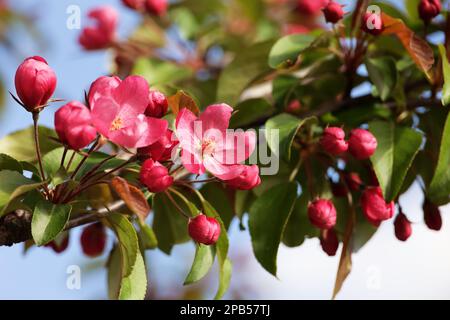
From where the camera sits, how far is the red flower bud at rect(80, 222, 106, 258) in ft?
5.56

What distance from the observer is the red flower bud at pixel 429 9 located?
5.18 ft

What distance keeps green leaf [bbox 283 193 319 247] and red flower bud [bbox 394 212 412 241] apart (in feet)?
0.53

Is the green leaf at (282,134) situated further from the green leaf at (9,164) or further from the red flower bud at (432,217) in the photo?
the green leaf at (9,164)

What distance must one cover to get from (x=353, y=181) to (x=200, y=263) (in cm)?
39

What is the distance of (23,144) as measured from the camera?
154 cm

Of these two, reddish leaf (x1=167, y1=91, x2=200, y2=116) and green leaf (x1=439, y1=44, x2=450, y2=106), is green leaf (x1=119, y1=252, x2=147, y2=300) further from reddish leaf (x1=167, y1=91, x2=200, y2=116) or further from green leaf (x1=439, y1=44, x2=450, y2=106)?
green leaf (x1=439, y1=44, x2=450, y2=106)

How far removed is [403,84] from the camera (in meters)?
1.67

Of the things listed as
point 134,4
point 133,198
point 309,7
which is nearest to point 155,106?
point 133,198

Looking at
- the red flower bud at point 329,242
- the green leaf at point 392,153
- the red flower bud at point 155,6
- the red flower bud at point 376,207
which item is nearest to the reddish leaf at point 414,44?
the green leaf at point 392,153

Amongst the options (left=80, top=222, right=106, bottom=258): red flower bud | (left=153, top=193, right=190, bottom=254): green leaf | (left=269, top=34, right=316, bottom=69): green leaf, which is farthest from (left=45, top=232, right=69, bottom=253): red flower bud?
(left=269, top=34, right=316, bottom=69): green leaf

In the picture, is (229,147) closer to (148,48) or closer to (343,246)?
(343,246)

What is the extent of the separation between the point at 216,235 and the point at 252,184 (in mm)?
102

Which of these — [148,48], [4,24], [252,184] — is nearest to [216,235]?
[252,184]
